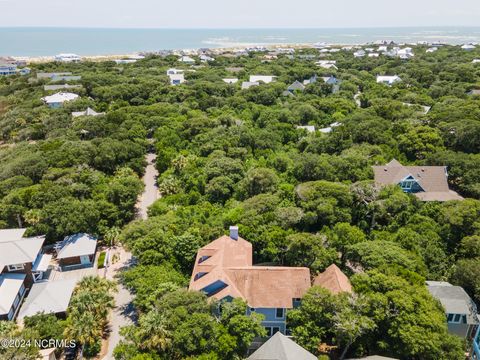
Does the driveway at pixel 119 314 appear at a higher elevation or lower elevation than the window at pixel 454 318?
lower

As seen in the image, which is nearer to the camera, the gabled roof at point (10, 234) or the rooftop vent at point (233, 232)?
the rooftop vent at point (233, 232)

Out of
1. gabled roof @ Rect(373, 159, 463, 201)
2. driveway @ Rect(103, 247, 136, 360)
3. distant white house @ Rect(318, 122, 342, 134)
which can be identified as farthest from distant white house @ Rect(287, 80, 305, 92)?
driveway @ Rect(103, 247, 136, 360)

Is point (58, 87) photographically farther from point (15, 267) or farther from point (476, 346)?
point (476, 346)

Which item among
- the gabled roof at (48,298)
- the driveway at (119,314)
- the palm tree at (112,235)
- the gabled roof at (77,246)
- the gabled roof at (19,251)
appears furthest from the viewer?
the palm tree at (112,235)

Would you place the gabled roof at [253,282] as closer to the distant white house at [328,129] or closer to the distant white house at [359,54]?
the distant white house at [328,129]

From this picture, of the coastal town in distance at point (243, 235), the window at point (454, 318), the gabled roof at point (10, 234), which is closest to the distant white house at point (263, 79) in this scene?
the coastal town in distance at point (243, 235)

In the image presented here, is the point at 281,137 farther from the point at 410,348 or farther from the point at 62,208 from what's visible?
the point at 410,348
